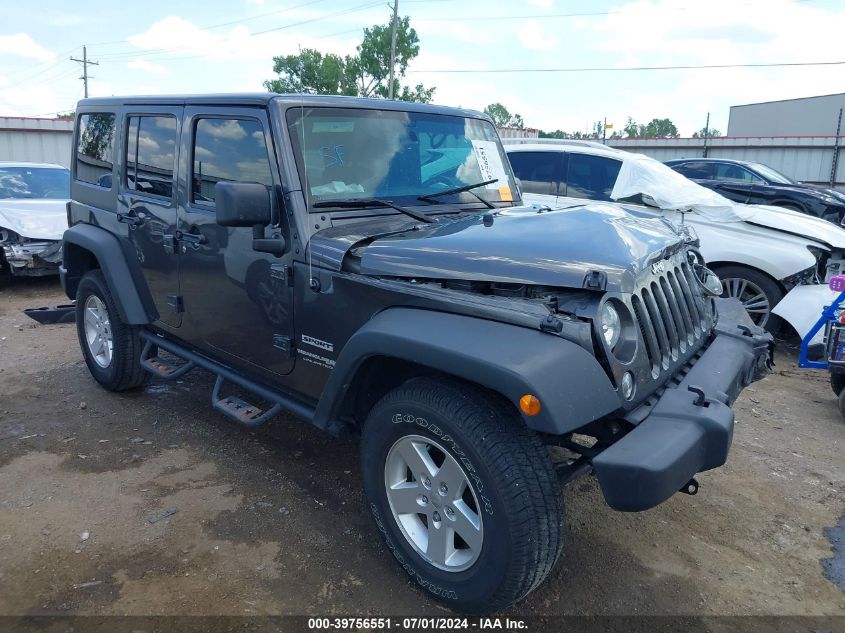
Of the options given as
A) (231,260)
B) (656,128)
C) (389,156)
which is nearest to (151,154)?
(231,260)

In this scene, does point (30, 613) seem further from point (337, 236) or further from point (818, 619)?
point (818, 619)

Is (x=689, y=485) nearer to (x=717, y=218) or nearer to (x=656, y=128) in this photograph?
(x=717, y=218)

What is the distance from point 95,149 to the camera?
187 inches

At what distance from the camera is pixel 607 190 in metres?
7.21

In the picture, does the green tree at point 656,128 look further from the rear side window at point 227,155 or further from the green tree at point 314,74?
the rear side window at point 227,155

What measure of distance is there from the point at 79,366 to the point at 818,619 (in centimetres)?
557

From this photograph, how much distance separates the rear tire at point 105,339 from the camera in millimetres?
4609

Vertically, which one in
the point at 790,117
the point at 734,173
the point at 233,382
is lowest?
the point at 233,382

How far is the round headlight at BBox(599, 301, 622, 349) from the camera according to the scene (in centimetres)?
240

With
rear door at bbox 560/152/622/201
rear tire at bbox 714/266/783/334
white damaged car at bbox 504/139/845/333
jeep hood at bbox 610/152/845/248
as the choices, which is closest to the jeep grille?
white damaged car at bbox 504/139/845/333

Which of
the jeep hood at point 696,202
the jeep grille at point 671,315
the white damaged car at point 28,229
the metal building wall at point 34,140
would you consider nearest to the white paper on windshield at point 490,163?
the jeep grille at point 671,315

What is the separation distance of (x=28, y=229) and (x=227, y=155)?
20.3ft

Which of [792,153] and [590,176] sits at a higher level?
[792,153]

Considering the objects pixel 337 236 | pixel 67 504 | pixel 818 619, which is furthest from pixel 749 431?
pixel 67 504
